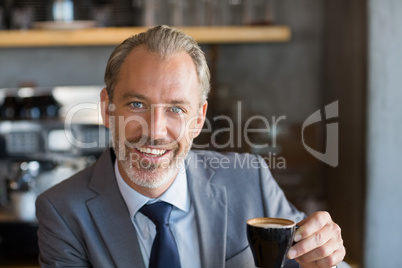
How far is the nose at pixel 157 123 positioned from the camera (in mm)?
1348

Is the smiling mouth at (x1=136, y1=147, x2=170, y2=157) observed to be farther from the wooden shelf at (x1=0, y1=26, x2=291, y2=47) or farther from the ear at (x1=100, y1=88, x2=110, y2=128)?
the wooden shelf at (x1=0, y1=26, x2=291, y2=47)

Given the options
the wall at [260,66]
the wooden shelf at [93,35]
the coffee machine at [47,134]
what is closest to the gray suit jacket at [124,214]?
the coffee machine at [47,134]

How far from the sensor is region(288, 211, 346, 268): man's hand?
1196 millimetres

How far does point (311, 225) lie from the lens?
47.9 inches

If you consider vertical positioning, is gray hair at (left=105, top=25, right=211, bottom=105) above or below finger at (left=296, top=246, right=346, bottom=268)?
above

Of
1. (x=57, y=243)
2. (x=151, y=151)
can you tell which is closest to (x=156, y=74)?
(x=151, y=151)

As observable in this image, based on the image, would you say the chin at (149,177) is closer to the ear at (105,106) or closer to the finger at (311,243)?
the ear at (105,106)

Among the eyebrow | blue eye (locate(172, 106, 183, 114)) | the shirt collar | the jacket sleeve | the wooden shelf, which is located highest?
the wooden shelf

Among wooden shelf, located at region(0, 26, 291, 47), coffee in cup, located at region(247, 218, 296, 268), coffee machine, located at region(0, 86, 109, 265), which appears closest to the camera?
coffee in cup, located at region(247, 218, 296, 268)

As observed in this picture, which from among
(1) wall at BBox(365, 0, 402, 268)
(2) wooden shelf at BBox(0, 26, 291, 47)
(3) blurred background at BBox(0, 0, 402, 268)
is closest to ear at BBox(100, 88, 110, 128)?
(3) blurred background at BBox(0, 0, 402, 268)

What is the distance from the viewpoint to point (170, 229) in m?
1.46

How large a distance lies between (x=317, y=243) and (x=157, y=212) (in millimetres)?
430

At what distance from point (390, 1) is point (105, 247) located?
5.79ft

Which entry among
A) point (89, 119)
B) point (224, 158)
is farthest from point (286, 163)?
point (224, 158)
